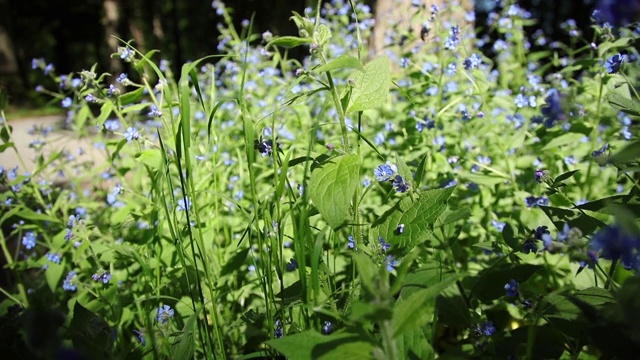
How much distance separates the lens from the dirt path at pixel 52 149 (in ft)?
9.06

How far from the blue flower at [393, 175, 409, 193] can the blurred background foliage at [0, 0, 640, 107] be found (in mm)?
7393

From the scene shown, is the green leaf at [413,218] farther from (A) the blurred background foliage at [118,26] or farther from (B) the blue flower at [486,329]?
(A) the blurred background foliage at [118,26]

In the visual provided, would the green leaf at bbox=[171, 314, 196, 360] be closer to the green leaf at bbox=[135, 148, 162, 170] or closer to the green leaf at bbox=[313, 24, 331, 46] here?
the green leaf at bbox=[135, 148, 162, 170]

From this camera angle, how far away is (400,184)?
1261 millimetres

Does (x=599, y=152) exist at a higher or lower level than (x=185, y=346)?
higher

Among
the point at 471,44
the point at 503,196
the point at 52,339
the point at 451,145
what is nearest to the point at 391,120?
the point at 451,145

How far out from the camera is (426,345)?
1071 millimetres

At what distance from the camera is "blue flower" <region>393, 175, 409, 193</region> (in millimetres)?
1259

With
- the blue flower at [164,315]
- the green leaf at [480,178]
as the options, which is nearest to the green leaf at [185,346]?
the blue flower at [164,315]

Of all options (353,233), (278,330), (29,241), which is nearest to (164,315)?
(278,330)

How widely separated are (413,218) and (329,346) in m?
0.45

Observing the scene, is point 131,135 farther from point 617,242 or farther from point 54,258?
point 617,242

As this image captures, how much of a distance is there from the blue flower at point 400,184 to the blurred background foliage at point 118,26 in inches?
291

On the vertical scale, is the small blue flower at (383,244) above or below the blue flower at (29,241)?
above
